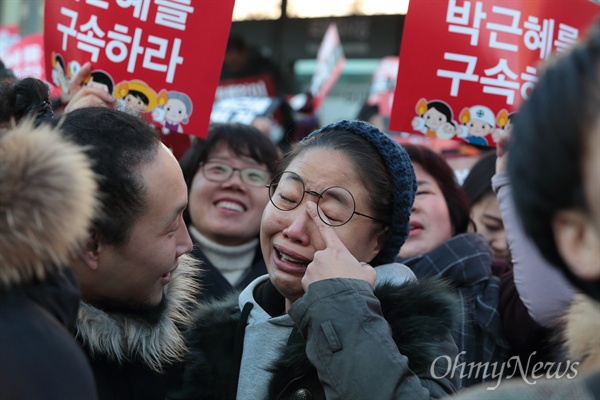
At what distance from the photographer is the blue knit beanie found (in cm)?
247

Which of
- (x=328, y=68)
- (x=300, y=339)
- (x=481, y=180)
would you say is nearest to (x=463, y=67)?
(x=481, y=180)

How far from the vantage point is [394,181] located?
2471 millimetres

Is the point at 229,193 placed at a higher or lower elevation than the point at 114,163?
lower

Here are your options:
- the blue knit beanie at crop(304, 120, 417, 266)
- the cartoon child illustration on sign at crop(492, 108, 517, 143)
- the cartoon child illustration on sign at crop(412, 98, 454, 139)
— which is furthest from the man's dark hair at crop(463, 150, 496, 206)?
the blue knit beanie at crop(304, 120, 417, 266)

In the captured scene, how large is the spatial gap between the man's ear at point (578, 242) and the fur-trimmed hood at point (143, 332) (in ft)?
4.43

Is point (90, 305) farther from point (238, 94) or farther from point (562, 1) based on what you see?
point (238, 94)

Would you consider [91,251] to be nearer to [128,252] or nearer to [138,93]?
[128,252]

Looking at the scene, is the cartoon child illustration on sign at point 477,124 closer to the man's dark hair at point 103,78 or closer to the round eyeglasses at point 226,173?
the round eyeglasses at point 226,173

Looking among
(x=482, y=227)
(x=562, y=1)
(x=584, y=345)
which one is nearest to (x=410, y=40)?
(x=562, y=1)

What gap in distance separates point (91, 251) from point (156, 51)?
1.54 m

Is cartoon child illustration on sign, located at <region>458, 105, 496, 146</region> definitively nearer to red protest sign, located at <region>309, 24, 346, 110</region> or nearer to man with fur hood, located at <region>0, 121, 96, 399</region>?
man with fur hood, located at <region>0, 121, 96, 399</region>

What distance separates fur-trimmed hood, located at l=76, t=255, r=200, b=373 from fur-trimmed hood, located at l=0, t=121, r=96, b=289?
2.33 ft

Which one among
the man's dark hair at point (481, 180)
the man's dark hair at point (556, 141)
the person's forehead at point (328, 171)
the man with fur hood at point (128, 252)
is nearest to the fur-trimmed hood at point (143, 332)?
the man with fur hood at point (128, 252)

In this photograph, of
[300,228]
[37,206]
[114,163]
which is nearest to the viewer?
[37,206]
